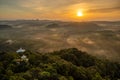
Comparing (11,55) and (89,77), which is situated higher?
(11,55)

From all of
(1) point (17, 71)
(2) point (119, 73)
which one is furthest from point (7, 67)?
(2) point (119, 73)

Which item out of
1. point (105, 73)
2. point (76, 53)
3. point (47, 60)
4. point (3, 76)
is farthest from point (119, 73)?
point (3, 76)

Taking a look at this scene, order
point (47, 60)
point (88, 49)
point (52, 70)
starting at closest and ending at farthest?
point (52, 70), point (47, 60), point (88, 49)

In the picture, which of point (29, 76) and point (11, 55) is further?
point (11, 55)

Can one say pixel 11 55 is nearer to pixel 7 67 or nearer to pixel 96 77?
pixel 7 67

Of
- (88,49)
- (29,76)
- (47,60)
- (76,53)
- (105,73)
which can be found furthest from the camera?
(88,49)

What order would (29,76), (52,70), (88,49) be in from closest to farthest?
(29,76), (52,70), (88,49)

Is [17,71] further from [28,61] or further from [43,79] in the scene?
[43,79]

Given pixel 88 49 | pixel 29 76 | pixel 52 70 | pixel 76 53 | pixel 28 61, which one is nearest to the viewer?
pixel 29 76

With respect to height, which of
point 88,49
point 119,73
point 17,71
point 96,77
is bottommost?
point 88,49
